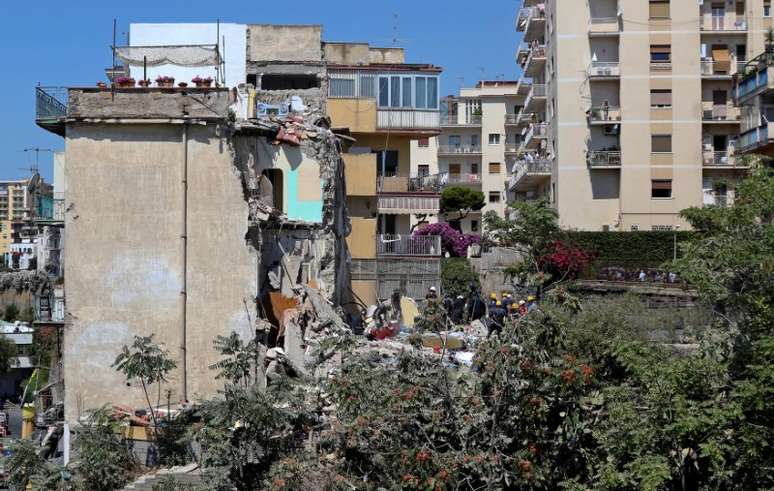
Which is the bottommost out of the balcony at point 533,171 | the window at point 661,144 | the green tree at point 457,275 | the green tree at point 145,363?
the green tree at point 145,363

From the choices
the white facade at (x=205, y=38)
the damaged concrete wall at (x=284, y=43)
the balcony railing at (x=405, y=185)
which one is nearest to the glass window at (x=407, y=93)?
the balcony railing at (x=405, y=185)

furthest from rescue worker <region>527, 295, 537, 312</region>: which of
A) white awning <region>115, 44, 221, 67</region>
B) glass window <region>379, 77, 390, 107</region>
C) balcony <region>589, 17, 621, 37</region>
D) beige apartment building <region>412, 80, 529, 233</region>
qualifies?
beige apartment building <region>412, 80, 529, 233</region>

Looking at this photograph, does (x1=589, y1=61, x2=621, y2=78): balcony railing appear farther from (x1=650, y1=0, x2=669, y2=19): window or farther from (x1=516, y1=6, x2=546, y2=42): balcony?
(x1=516, y1=6, x2=546, y2=42): balcony

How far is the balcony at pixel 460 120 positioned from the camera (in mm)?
73500

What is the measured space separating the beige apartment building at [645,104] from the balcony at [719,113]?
44 millimetres

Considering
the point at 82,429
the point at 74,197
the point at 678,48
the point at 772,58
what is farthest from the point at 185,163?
the point at 678,48

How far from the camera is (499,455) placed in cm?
1595

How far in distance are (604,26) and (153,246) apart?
28782 millimetres

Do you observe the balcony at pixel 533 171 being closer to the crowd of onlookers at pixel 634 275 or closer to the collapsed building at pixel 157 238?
the crowd of onlookers at pixel 634 275

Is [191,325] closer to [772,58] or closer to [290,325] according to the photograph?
[290,325]

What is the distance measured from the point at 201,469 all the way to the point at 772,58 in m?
28.0

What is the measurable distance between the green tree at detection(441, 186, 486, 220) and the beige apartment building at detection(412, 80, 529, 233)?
2.84m

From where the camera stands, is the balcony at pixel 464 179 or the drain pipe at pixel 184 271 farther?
the balcony at pixel 464 179

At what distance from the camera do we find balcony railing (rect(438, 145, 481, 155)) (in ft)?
239
